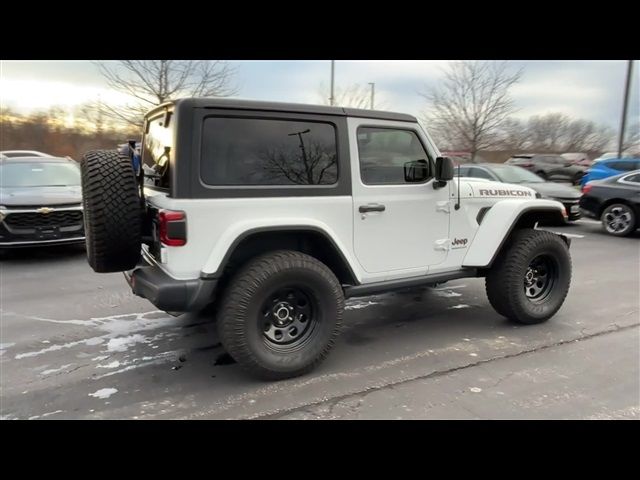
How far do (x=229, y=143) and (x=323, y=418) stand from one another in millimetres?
1975

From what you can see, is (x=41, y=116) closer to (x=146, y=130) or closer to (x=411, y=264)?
(x=146, y=130)

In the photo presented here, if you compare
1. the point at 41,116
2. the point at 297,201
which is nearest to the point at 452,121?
the point at 297,201

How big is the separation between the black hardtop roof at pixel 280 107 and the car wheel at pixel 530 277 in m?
1.64

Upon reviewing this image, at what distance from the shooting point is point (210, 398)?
3133 mm

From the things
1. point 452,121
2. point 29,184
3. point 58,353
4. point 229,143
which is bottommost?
point 58,353

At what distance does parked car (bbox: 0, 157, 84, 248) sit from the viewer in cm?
703

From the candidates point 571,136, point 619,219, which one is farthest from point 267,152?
point 571,136

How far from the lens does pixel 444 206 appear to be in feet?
13.3

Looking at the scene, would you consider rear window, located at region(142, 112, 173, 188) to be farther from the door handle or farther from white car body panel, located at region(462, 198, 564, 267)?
white car body panel, located at region(462, 198, 564, 267)

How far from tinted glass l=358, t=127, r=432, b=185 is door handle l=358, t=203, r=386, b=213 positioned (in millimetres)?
190

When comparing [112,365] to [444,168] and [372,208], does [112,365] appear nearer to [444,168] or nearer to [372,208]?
[372,208]

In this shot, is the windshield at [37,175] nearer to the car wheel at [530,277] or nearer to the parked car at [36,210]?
the parked car at [36,210]

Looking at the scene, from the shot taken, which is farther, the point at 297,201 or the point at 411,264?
the point at 411,264

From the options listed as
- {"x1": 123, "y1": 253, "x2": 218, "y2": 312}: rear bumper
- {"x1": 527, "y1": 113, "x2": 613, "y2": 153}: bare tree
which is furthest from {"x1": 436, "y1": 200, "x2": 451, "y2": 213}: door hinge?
{"x1": 527, "y1": 113, "x2": 613, "y2": 153}: bare tree
